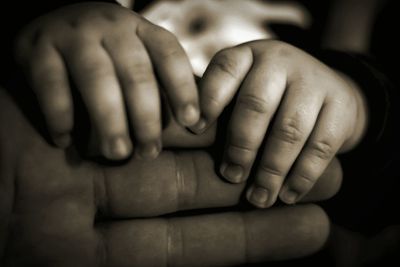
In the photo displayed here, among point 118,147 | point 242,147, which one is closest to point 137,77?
point 118,147

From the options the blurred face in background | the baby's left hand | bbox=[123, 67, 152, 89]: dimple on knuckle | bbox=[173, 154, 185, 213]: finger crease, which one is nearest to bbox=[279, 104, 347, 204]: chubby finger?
the baby's left hand

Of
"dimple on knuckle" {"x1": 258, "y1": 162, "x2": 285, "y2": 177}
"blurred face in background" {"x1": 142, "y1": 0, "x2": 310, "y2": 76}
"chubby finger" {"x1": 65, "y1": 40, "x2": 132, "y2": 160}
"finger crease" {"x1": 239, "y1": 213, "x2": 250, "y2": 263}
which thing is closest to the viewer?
"chubby finger" {"x1": 65, "y1": 40, "x2": 132, "y2": 160}

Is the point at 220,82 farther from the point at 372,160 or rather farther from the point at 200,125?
the point at 372,160

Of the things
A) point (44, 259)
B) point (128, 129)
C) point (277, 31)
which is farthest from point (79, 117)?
point (277, 31)

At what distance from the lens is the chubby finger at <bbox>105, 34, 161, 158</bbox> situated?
47 centimetres

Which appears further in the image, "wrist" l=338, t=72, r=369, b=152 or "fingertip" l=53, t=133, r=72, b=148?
"wrist" l=338, t=72, r=369, b=152

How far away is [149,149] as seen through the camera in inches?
19.7

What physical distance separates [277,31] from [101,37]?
0.67 m

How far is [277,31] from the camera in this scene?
101 cm

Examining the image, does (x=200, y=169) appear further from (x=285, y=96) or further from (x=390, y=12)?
(x=390, y=12)

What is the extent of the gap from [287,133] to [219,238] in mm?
267

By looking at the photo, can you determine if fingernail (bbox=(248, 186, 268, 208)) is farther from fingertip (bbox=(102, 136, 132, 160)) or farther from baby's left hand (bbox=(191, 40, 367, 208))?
fingertip (bbox=(102, 136, 132, 160))

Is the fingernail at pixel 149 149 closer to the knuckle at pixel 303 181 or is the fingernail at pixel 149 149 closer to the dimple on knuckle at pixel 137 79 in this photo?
the dimple on knuckle at pixel 137 79

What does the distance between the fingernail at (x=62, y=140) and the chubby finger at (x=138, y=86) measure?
11 centimetres
